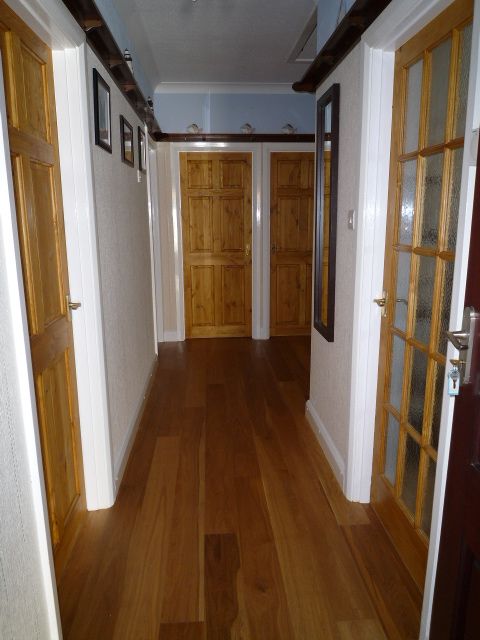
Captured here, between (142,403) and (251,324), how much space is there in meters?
2.24

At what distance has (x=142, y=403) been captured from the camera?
3305 millimetres

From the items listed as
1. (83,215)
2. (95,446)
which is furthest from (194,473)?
(83,215)

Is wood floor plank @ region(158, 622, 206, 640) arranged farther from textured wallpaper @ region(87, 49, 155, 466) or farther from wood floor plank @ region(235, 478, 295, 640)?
textured wallpaper @ region(87, 49, 155, 466)

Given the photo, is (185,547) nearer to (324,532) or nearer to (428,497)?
(324,532)

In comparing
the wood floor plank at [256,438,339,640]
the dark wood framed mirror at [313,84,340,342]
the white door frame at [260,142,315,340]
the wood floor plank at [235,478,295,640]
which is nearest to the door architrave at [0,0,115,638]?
the wood floor plank at [235,478,295,640]

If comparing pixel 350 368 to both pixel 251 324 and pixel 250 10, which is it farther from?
pixel 251 324

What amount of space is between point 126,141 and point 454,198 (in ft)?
6.85

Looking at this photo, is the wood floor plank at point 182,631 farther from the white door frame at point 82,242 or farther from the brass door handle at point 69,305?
the brass door handle at point 69,305

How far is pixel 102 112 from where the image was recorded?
2236 mm

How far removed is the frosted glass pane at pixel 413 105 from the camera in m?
1.72

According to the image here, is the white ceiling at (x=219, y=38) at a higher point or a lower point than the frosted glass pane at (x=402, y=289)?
higher

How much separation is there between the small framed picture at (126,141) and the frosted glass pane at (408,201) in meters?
1.68

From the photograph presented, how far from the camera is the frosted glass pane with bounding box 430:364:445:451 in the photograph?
1.58 m

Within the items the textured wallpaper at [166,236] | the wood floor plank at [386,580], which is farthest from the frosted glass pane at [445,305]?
the textured wallpaper at [166,236]
